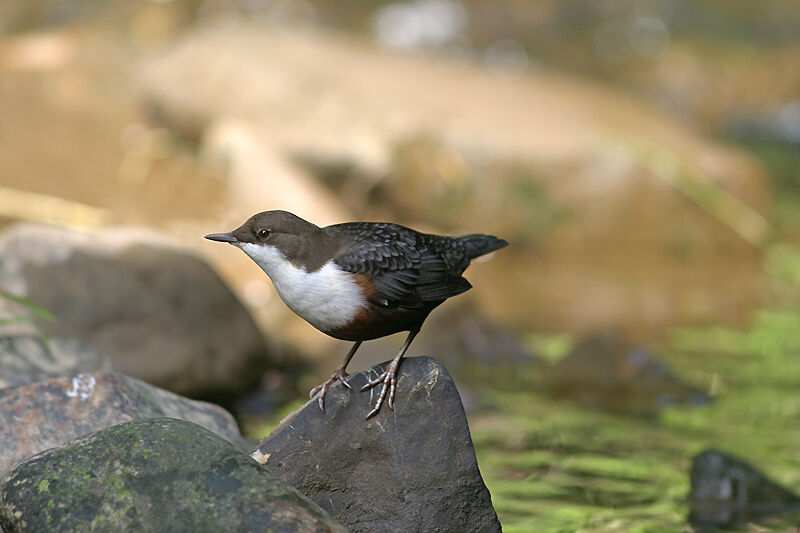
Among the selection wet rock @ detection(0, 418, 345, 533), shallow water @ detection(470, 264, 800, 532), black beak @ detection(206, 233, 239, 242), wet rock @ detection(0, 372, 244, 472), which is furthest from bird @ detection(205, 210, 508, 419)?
shallow water @ detection(470, 264, 800, 532)

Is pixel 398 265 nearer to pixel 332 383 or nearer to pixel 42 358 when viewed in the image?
pixel 332 383

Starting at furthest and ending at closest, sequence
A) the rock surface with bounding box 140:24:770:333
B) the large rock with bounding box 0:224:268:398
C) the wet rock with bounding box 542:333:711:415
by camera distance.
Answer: the rock surface with bounding box 140:24:770:333 < the wet rock with bounding box 542:333:711:415 < the large rock with bounding box 0:224:268:398

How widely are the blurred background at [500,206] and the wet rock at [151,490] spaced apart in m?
1.92

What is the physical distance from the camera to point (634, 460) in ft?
18.7

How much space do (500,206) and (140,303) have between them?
4.83m

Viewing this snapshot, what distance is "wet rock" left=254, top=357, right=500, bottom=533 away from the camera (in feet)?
12.3

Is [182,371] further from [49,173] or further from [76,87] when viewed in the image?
[76,87]

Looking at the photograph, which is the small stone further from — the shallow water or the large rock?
the large rock

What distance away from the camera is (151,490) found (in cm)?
321

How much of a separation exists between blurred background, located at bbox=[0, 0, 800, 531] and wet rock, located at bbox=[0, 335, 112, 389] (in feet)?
4.50

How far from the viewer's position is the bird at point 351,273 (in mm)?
3328

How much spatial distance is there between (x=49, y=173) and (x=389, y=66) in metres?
4.08

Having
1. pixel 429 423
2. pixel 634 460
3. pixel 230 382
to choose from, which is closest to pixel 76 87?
pixel 230 382

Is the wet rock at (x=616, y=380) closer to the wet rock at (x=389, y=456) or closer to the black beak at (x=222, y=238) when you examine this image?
the wet rock at (x=389, y=456)
